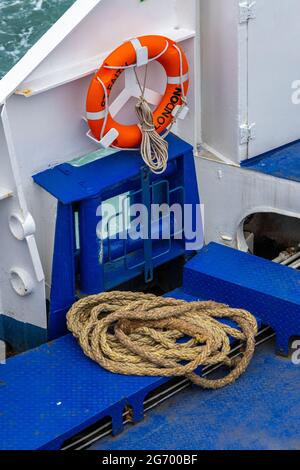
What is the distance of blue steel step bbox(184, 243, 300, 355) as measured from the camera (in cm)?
369

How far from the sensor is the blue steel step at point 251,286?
12.1 feet

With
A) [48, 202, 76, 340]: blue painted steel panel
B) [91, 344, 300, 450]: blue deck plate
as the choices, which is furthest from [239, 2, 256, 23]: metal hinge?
[91, 344, 300, 450]: blue deck plate

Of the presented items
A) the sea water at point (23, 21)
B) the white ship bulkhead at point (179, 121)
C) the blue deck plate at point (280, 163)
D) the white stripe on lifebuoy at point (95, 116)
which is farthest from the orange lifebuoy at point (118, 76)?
the sea water at point (23, 21)

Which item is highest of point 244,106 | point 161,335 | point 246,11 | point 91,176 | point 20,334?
point 246,11

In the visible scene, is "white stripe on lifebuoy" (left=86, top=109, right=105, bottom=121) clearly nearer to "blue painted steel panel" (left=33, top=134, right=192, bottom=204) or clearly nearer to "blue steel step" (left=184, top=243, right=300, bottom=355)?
"blue painted steel panel" (left=33, top=134, right=192, bottom=204)

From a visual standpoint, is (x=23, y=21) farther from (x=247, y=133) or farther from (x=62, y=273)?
(x=62, y=273)

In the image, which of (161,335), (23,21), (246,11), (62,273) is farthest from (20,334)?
(23,21)

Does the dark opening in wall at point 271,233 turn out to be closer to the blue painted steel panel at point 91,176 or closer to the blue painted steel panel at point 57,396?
the blue painted steel panel at point 91,176

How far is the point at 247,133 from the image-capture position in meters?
4.38

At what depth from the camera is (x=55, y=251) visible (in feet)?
12.7

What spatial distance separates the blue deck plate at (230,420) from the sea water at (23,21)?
6.17 metres

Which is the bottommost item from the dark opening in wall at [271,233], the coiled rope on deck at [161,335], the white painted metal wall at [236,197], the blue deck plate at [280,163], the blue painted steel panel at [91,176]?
the dark opening in wall at [271,233]

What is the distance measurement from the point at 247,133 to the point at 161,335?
1.42 m
